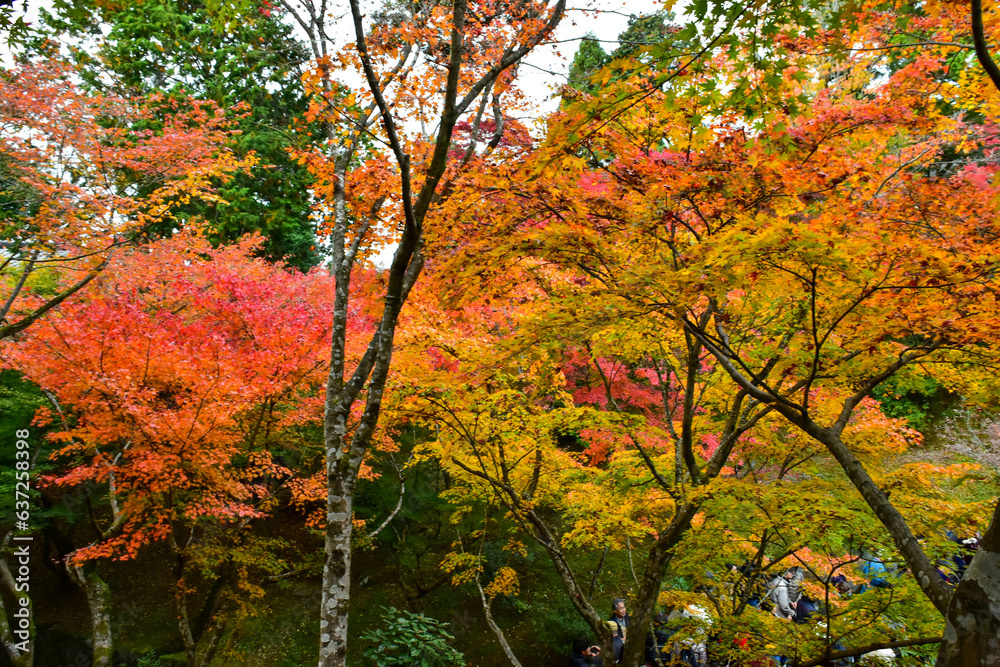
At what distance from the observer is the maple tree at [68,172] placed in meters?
5.78


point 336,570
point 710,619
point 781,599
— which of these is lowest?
point 781,599

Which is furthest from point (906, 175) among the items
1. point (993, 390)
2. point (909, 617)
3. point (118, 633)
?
point (118, 633)

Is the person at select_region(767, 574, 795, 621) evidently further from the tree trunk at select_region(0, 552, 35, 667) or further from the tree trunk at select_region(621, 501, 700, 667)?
the tree trunk at select_region(0, 552, 35, 667)

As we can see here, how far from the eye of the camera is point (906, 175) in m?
4.21

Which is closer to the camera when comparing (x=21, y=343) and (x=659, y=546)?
(x=659, y=546)

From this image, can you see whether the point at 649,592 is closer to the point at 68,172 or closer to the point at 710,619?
the point at 710,619

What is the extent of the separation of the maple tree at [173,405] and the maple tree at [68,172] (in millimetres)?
613

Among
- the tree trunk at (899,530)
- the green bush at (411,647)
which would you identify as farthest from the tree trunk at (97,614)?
the tree trunk at (899,530)

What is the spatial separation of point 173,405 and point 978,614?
8388 millimetres

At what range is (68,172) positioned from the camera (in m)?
6.42

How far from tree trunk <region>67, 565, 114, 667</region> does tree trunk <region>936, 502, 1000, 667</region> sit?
29.9ft

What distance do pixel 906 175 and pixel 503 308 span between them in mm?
4434

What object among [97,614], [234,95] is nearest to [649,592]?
[97,614]

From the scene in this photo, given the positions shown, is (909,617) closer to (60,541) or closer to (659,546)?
(659,546)
